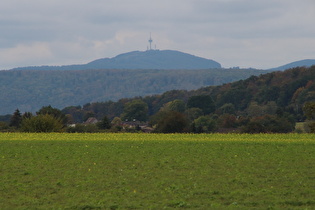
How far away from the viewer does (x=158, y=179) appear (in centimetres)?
2466

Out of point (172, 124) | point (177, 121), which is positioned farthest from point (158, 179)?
point (177, 121)

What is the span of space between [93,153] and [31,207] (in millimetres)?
18018

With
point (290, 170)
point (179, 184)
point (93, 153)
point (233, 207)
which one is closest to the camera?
point (233, 207)

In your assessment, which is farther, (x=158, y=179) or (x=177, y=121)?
(x=177, y=121)

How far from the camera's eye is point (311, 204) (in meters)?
18.8

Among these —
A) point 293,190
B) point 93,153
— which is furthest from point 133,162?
point 293,190

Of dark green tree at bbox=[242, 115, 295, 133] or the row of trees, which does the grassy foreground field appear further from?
dark green tree at bbox=[242, 115, 295, 133]

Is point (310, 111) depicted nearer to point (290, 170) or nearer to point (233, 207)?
point (290, 170)

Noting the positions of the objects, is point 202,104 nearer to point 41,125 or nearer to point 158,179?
point 41,125

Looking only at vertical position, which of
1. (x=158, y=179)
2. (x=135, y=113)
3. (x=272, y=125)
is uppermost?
(x=158, y=179)

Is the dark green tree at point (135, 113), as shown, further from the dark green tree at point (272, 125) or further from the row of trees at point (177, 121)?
the dark green tree at point (272, 125)

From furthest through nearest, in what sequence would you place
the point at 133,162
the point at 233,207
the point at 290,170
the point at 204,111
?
the point at 204,111, the point at 133,162, the point at 290,170, the point at 233,207

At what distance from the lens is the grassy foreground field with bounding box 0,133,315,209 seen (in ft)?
64.3

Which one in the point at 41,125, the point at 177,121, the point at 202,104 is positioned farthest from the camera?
the point at 202,104
